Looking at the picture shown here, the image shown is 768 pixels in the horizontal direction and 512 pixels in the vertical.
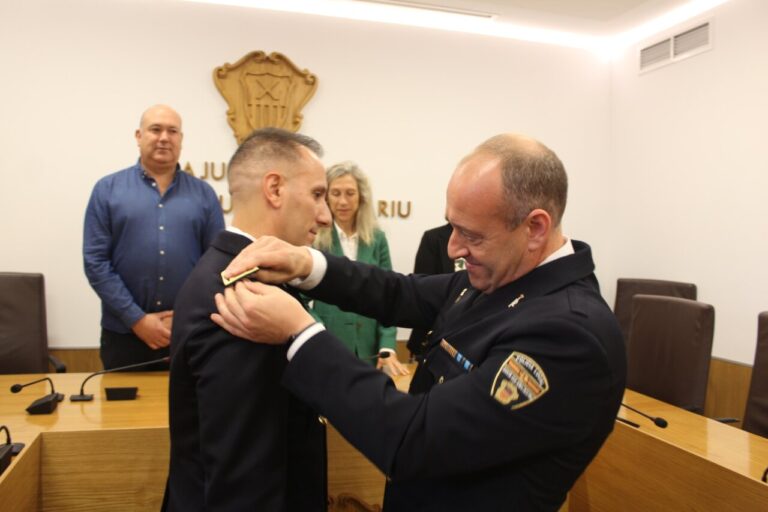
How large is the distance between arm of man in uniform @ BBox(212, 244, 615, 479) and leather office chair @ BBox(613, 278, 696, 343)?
3287mm

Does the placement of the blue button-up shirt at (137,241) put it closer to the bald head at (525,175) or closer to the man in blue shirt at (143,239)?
the man in blue shirt at (143,239)

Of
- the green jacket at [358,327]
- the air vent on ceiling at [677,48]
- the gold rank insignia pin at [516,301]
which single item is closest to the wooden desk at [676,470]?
the gold rank insignia pin at [516,301]

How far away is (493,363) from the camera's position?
3.46 ft

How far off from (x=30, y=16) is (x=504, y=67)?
126 inches

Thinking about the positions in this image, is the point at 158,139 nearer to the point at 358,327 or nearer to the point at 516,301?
the point at 358,327

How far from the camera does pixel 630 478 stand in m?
1.96

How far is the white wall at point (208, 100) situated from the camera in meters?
3.72

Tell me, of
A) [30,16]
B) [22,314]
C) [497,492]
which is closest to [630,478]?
[497,492]

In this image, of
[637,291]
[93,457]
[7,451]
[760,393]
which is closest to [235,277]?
[7,451]

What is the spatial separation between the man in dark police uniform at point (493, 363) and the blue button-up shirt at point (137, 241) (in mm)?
1740

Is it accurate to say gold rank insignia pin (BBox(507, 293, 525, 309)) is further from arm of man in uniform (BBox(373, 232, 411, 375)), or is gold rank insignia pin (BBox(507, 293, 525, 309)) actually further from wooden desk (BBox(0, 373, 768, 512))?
arm of man in uniform (BBox(373, 232, 411, 375))

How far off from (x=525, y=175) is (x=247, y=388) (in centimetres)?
65

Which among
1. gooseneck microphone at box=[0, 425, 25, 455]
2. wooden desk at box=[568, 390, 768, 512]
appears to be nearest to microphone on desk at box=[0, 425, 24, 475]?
gooseneck microphone at box=[0, 425, 25, 455]

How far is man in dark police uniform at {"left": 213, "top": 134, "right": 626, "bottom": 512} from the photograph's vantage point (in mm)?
1006
